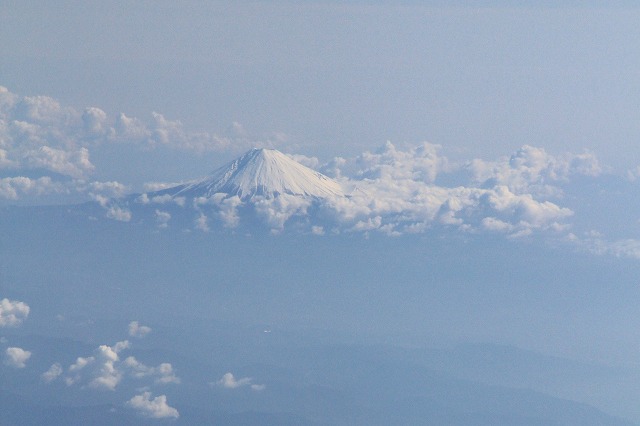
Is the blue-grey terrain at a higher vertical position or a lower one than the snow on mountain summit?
lower

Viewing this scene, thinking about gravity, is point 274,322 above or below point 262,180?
below

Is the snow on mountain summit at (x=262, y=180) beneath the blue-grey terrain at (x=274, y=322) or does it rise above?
above

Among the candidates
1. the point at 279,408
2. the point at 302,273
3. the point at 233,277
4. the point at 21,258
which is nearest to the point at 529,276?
the point at 302,273

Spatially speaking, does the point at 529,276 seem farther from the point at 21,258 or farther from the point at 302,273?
the point at 21,258

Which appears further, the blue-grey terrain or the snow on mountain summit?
the snow on mountain summit

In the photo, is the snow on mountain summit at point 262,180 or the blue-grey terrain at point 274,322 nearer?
the blue-grey terrain at point 274,322

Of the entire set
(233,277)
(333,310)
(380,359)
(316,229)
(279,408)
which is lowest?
(279,408)

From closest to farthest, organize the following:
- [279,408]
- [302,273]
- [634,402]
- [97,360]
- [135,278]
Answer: [279,408], [97,360], [634,402], [135,278], [302,273]

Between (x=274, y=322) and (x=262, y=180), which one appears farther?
(x=262, y=180)
